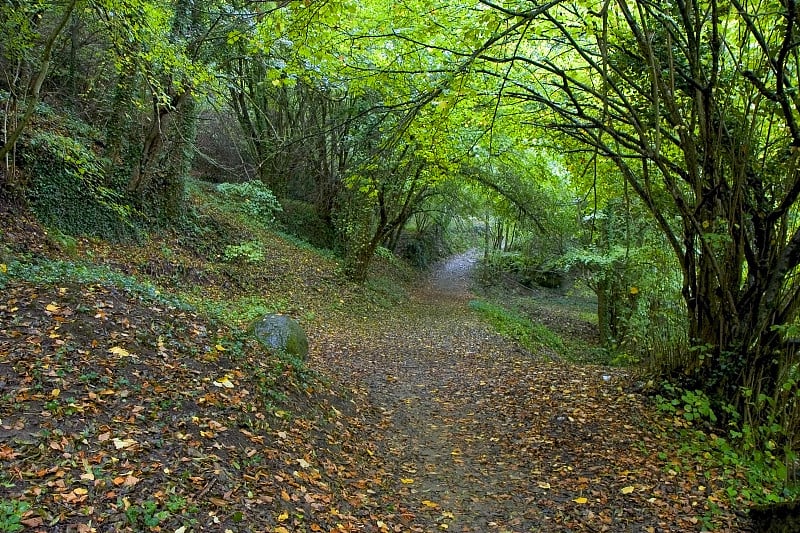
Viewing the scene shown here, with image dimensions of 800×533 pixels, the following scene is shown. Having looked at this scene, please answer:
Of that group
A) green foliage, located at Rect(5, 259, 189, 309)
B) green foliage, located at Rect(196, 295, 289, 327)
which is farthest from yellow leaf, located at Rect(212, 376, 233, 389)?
green foliage, located at Rect(196, 295, 289, 327)

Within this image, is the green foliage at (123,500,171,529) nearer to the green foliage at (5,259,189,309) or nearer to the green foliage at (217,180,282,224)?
the green foliage at (5,259,189,309)

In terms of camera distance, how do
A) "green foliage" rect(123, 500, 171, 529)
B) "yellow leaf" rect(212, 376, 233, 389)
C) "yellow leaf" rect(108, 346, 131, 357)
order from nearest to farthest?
"green foliage" rect(123, 500, 171, 529)
"yellow leaf" rect(108, 346, 131, 357)
"yellow leaf" rect(212, 376, 233, 389)

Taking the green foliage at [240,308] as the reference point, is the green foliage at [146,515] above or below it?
below

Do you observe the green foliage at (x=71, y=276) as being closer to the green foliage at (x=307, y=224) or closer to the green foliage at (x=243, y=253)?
the green foliage at (x=243, y=253)

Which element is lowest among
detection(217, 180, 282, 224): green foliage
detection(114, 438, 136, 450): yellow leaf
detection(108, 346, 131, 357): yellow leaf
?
detection(114, 438, 136, 450): yellow leaf

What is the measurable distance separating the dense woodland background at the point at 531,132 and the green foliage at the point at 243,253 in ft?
0.21

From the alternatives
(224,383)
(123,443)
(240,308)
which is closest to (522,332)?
(240,308)

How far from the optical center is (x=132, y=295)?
19.4 ft

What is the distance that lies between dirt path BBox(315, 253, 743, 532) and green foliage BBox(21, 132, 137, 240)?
5.30 metres

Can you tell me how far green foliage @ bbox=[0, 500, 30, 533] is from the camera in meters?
2.56

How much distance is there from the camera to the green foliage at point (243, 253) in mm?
12516

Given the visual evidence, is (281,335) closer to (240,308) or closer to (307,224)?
(240,308)

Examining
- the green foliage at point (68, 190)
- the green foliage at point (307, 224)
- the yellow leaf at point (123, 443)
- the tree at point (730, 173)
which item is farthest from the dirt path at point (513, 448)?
the green foliage at point (307, 224)

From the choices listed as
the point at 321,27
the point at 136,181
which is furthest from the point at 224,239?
the point at 321,27
